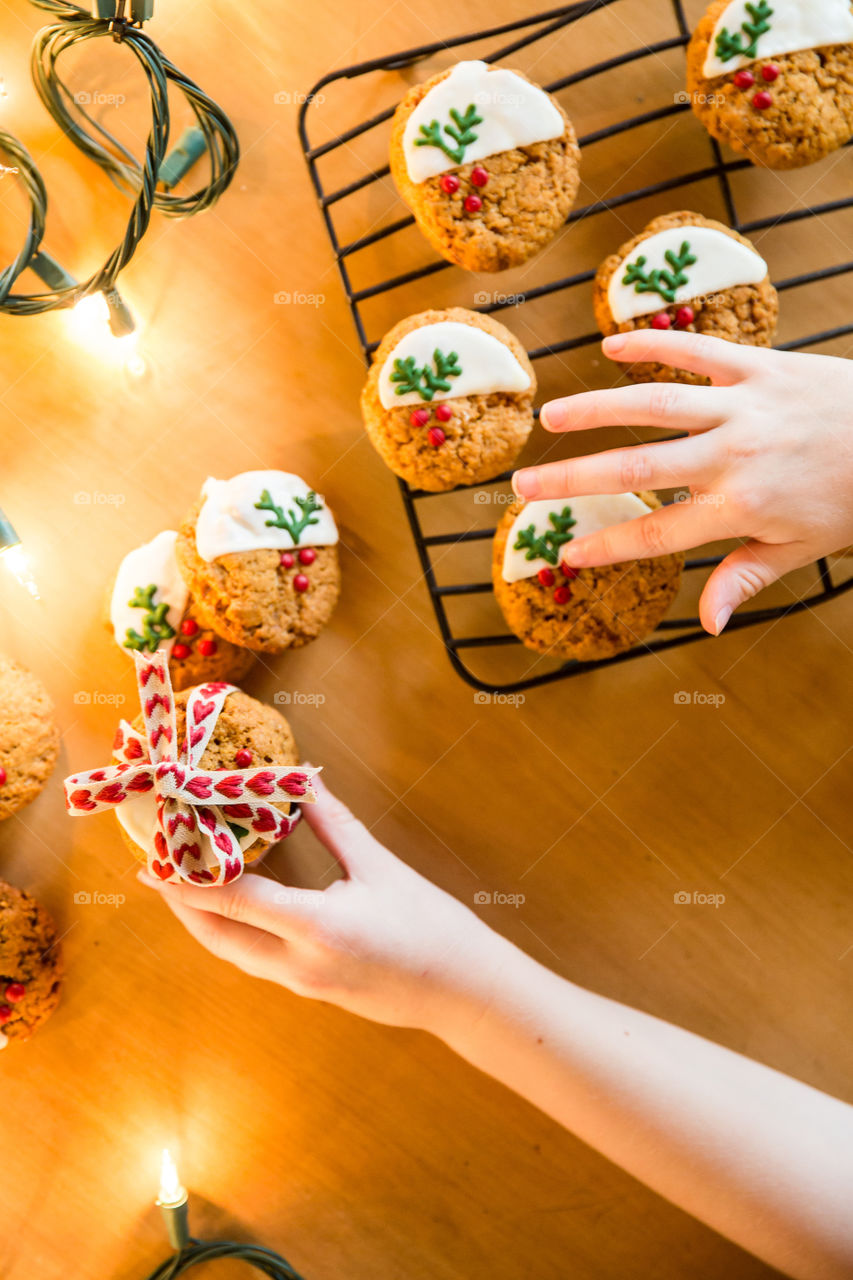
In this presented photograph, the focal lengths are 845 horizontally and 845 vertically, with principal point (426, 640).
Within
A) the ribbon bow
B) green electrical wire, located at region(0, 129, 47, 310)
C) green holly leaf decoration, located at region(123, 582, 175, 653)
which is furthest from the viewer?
green holly leaf decoration, located at region(123, 582, 175, 653)

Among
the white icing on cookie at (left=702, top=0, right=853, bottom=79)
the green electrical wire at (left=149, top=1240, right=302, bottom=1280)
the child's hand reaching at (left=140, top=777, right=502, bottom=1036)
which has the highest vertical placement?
the white icing on cookie at (left=702, top=0, right=853, bottom=79)

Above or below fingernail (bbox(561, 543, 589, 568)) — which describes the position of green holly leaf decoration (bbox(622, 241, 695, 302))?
above

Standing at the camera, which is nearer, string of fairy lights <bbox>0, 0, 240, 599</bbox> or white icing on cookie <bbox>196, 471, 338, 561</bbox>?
string of fairy lights <bbox>0, 0, 240, 599</bbox>

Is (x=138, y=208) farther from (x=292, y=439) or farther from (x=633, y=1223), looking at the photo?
(x=633, y=1223)

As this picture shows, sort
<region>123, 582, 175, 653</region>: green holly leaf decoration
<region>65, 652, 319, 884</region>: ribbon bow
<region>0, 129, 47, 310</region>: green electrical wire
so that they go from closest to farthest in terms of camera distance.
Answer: <region>65, 652, 319, 884</region>: ribbon bow
<region>0, 129, 47, 310</region>: green electrical wire
<region>123, 582, 175, 653</region>: green holly leaf decoration

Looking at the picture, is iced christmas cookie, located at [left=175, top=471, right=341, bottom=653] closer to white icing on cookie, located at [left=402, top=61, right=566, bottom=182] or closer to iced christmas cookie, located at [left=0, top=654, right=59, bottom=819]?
iced christmas cookie, located at [left=0, top=654, right=59, bottom=819]

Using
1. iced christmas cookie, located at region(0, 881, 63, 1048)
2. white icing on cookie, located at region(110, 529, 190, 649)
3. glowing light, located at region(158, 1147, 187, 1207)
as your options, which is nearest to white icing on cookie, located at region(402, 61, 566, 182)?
white icing on cookie, located at region(110, 529, 190, 649)

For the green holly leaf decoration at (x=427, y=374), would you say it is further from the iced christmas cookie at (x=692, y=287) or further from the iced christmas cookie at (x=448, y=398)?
the iced christmas cookie at (x=692, y=287)
